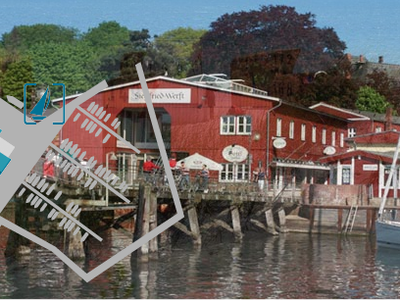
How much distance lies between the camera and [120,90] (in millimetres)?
45188

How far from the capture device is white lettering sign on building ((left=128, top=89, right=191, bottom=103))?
45.1m

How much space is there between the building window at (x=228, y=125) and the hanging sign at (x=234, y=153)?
747 millimetres

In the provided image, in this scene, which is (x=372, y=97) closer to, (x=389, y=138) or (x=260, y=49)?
(x=389, y=138)

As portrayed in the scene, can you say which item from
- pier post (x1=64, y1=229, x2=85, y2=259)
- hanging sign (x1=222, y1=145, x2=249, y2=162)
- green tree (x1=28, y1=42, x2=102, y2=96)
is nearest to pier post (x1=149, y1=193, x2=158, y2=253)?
pier post (x1=64, y1=229, x2=85, y2=259)

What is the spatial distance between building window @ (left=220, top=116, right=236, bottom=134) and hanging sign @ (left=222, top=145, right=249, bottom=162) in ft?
2.45

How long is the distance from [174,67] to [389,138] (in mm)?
13053

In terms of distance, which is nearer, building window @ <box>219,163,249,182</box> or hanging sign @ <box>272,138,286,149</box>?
building window @ <box>219,163,249,182</box>

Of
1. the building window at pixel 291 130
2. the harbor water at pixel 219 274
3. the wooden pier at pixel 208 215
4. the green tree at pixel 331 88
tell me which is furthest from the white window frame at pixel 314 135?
the harbor water at pixel 219 274

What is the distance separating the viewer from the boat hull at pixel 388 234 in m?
37.5

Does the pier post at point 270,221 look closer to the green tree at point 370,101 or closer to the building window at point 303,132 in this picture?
the building window at point 303,132

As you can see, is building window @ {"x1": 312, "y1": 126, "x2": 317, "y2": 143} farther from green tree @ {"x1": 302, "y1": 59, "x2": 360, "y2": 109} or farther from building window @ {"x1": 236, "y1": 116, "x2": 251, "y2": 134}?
green tree @ {"x1": 302, "y1": 59, "x2": 360, "y2": 109}

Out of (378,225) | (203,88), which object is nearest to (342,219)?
(378,225)

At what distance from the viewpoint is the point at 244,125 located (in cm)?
4856

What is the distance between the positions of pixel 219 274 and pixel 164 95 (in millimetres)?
20463
